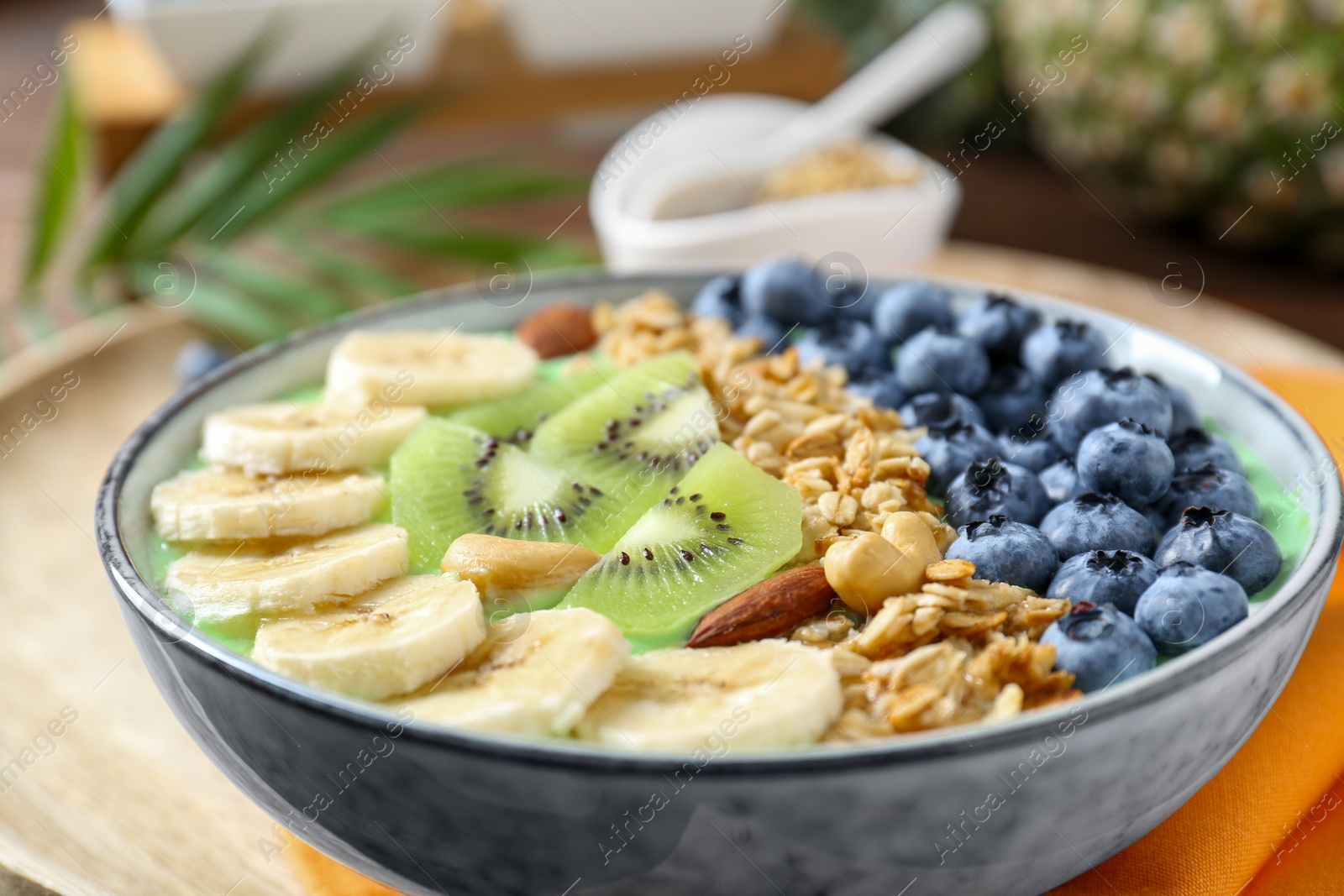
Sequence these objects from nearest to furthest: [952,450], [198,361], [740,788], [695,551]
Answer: [740,788] → [695,551] → [952,450] → [198,361]

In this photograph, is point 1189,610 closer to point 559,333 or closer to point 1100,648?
point 1100,648

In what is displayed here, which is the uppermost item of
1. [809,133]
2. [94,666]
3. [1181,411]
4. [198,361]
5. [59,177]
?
[809,133]

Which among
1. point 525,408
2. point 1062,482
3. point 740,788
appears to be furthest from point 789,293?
point 740,788

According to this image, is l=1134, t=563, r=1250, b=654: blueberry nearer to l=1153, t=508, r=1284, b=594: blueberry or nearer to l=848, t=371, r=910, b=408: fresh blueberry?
l=1153, t=508, r=1284, b=594: blueberry

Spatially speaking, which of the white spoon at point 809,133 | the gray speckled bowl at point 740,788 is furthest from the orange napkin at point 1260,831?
the white spoon at point 809,133

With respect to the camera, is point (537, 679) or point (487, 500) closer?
point (537, 679)

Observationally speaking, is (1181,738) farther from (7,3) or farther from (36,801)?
(7,3)

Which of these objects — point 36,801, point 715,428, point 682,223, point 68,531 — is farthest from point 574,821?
point 682,223

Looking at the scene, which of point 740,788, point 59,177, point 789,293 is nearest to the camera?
point 740,788

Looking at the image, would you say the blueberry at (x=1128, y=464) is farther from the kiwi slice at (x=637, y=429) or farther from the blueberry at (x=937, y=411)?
the kiwi slice at (x=637, y=429)
